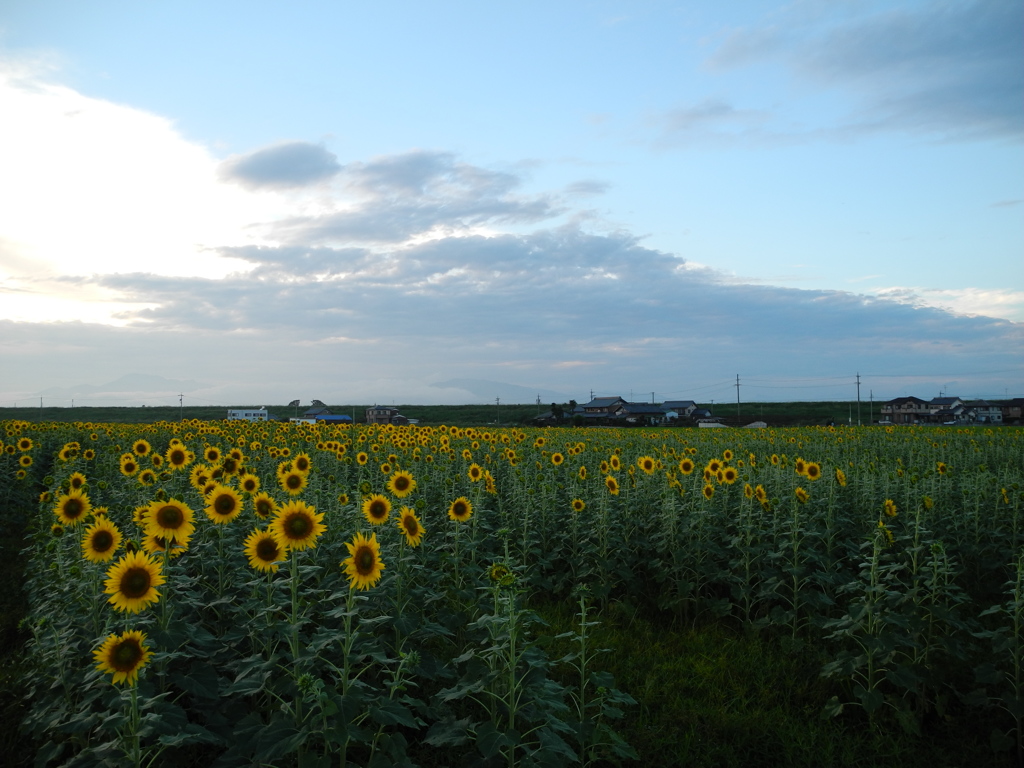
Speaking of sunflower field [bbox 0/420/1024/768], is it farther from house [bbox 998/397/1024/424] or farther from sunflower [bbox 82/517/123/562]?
house [bbox 998/397/1024/424]

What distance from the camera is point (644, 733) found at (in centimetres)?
438

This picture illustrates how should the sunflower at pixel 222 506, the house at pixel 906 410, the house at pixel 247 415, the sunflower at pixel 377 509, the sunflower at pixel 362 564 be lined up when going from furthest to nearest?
the house at pixel 906 410 < the house at pixel 247 415 < the sunflower at pixel 377 509 < the sunflower at pixel 222 506 < the sunflower at pixel 362 564

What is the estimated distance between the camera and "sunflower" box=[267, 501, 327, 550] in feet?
11.7

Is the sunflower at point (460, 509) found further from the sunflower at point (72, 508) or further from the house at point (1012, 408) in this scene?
the house at point (1012, 408)

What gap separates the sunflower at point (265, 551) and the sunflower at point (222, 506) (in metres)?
0.94

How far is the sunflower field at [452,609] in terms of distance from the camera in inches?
128

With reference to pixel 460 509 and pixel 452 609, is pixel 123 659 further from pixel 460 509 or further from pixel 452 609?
pixel 452 609

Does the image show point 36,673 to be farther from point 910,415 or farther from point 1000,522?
point 910,415

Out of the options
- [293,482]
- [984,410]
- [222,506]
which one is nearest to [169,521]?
[222,506]

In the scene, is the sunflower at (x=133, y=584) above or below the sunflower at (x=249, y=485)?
below

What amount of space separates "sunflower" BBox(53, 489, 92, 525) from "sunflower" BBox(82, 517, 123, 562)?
991 millimetres

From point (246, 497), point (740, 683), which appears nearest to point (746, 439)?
point (740, 683)

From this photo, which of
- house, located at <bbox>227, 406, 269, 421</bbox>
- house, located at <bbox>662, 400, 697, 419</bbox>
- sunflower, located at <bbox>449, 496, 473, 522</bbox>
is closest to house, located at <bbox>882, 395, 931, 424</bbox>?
house, located at <bbox>662, 400, 697, 419</bbox>

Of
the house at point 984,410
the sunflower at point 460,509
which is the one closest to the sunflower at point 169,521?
the sunflower at point 460,509
